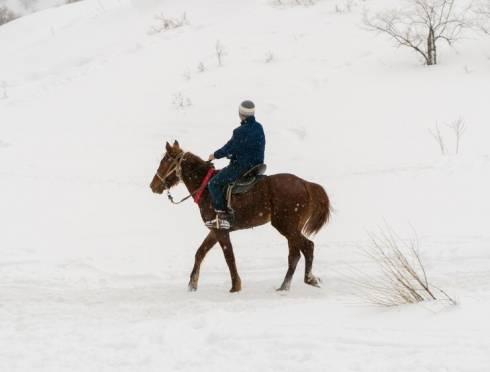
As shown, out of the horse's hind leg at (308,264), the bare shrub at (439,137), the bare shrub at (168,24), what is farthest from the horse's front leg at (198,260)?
the bare shrub at (168,24)

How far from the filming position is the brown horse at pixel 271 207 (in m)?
7.57

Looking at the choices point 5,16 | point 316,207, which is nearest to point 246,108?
point 316,207

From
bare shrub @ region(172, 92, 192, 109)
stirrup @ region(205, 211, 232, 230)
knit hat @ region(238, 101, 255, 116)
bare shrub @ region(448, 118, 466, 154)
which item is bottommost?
bare shrub @ region(448, 118, 466, 154)

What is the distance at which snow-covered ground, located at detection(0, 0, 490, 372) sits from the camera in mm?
5160

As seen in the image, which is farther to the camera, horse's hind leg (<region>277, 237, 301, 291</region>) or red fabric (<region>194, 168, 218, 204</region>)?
red fabric (<region>194, 168, 218, 204</region>)

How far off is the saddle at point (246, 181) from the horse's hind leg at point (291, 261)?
0.93 metres

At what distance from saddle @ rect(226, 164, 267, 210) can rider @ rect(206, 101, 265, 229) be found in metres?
0.05

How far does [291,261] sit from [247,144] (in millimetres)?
1678

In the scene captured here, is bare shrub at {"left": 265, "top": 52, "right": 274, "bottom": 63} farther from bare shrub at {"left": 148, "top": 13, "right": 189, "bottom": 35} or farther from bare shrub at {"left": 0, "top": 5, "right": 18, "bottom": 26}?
bare shrub at {"left": 0, "top": 5, "right": 18, "bottom": 26}

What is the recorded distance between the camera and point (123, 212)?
1074 centimetres

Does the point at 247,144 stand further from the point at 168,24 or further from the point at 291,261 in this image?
the point at 168,24

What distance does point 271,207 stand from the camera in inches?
301

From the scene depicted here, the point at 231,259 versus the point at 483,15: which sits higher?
the point at 483,15

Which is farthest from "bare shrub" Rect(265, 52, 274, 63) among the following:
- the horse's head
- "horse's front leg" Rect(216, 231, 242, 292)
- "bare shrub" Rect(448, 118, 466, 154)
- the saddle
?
"horse's front leg" Rect(216, 231, 242, 292)
